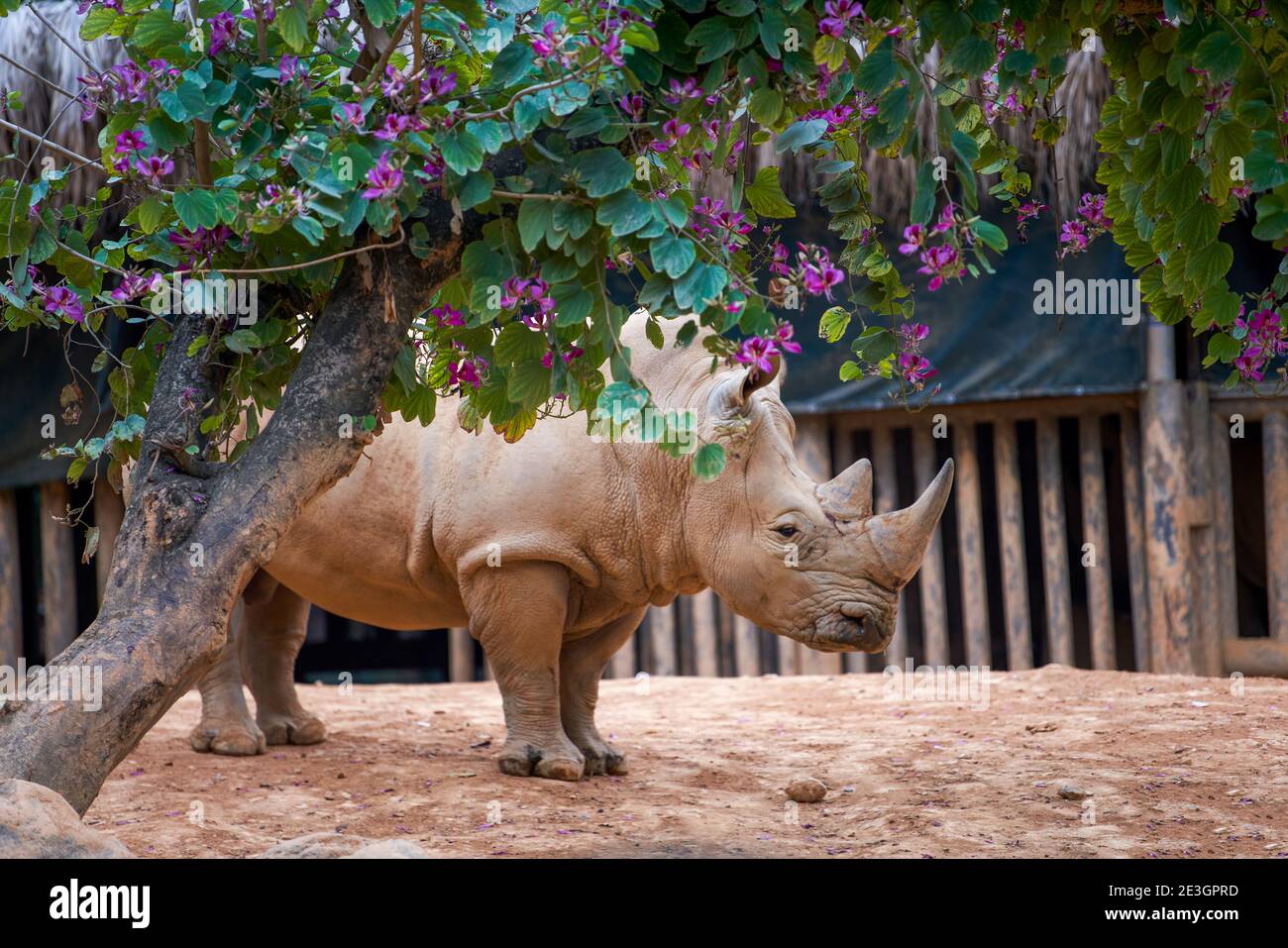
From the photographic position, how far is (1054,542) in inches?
336

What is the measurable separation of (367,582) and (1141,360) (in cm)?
467

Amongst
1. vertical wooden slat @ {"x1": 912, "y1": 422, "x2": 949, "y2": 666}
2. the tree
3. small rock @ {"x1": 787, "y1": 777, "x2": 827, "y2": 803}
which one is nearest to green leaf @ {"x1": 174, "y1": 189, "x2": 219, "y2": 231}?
the tree

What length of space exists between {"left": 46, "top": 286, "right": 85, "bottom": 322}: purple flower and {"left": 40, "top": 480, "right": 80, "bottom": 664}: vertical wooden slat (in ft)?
17.1

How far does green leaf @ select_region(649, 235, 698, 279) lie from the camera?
10.1 feet

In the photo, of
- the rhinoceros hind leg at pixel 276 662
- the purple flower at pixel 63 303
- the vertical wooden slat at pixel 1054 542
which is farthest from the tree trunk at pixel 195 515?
the vertical wooden slat at pixel 1054 542

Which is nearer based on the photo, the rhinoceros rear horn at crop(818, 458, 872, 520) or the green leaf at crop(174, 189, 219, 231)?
the green leaf at crop(174, 189, 219, 231)

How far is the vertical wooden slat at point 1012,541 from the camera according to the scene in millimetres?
8531

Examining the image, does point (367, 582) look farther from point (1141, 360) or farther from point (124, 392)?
point (1141, 360)

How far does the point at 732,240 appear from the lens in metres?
3.57

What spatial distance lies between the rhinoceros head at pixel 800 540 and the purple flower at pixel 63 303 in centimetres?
193

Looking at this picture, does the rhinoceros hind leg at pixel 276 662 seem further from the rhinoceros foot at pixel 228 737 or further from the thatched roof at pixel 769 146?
the thatched roof at pixel 769 146

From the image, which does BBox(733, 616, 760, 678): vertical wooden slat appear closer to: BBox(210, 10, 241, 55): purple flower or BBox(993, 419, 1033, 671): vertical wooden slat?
BBox(993, 419, 1033, 671): vertical wooden slat

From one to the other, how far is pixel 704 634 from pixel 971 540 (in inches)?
63.0

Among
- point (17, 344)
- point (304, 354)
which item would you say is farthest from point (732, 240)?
point (17, 344)
